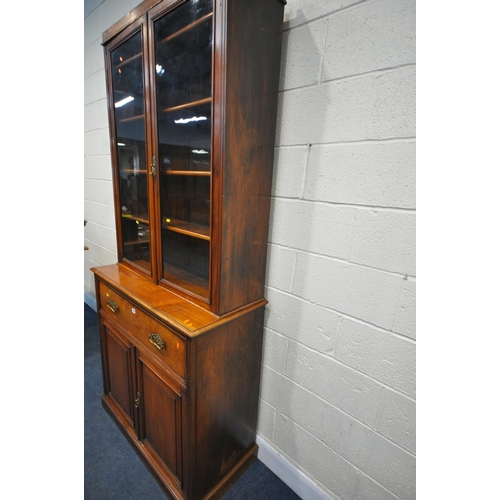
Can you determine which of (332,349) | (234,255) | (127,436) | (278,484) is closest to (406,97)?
(234,255)

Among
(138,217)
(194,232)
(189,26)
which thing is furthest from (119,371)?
(189,26)

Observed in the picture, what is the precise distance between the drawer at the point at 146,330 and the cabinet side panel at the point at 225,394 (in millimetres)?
98

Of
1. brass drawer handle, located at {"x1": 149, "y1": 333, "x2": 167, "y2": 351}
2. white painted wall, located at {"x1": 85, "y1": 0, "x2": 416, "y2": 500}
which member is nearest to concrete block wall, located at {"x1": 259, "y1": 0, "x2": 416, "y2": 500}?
white painted wall, located at {"x1": 85, "y1": 0, "x2": 416, "y2": 500}

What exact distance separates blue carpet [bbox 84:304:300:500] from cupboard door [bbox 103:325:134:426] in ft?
0.49

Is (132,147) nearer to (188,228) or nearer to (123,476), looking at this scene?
(188,228)

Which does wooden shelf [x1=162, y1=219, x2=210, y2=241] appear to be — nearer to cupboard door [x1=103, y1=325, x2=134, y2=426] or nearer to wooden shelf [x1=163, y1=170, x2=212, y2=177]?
wooden shelf [x1=163, y1=170, x2=212, y2=177]

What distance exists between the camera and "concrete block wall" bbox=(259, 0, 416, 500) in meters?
0.88

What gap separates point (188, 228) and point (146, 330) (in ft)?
1.69

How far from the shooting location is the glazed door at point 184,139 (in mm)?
1050

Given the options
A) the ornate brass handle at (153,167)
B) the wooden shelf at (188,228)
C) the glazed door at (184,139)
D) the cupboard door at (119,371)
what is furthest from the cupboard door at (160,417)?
the ornate brass handle at (153,167)
